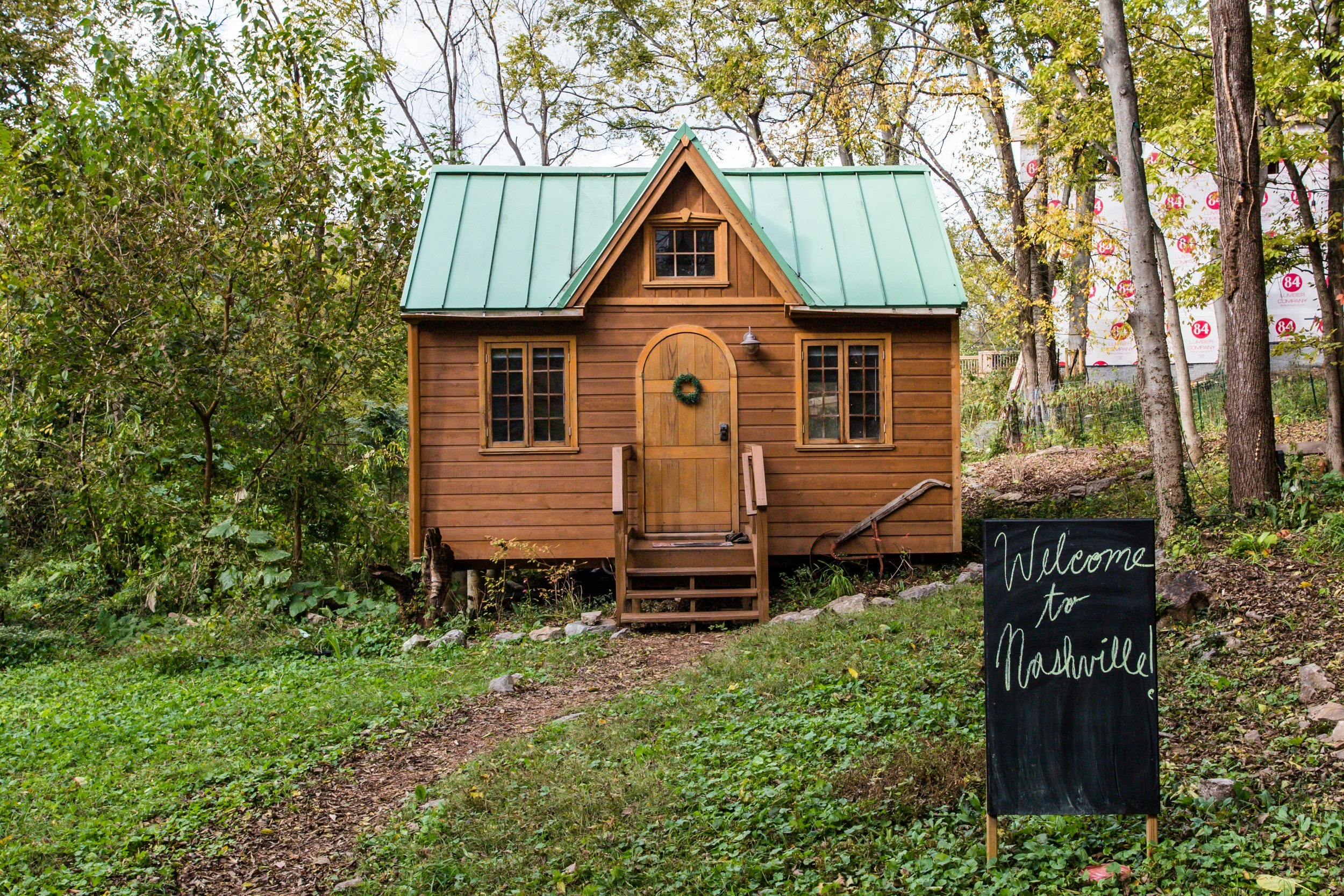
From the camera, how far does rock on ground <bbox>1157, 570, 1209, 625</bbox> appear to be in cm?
640

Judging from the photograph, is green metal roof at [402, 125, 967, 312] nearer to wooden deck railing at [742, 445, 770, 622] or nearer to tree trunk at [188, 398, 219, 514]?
wooden deck railing at [742, 445, 770, 622]

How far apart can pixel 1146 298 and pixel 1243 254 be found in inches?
33.3

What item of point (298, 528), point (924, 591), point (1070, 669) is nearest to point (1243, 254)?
point (924, 591)

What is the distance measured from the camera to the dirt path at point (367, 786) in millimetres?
4457

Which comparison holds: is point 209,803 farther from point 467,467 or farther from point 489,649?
point 467,467

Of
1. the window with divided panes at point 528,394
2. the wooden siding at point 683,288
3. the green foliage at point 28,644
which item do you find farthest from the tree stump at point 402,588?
the wooden siding at point 683,288

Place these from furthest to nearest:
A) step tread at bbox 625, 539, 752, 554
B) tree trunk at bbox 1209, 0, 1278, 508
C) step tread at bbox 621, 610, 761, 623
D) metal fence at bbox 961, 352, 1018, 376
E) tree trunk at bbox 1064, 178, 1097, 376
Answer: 1. metal fence at bbox 961, 352, 1018, 376
2. tree trunk at bbox 1064, 178, 1097, 376
3. step tread at bbox 625, 539, 752, 554
4. step tread at bbox 621, 610, 761, 623
5. tree trunk at bbox 1209, 0, 1278, 508

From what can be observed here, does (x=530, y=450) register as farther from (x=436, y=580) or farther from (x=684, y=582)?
(x=684, y=582)

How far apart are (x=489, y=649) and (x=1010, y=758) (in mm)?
6308

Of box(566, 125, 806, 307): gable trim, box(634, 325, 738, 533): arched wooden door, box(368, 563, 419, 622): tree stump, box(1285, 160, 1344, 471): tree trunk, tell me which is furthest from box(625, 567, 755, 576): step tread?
box(1285, 160, 1344, 471): tree trunk

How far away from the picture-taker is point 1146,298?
9.00 meters

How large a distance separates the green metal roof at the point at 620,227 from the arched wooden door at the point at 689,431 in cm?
123

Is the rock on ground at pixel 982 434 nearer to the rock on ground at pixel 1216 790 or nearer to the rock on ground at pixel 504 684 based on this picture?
the rock on ground at pixel 504 684

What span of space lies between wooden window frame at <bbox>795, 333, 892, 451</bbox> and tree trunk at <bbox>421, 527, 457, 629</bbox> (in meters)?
4.06
